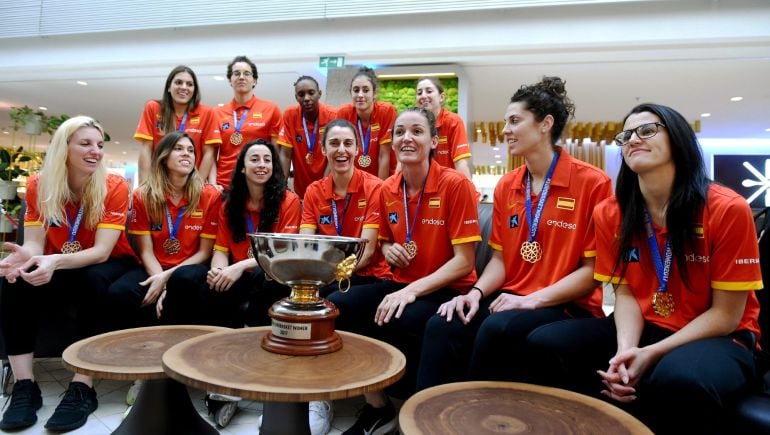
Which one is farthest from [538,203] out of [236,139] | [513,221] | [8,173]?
[8,173]

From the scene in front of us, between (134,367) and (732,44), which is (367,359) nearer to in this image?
(134,367)

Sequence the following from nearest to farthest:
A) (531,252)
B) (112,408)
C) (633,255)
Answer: (633,255) < (531,252) < (112,408)

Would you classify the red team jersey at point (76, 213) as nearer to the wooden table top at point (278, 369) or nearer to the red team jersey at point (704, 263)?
the wooden table top at point (278, 369)

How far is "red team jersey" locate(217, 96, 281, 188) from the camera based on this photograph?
12.6 ft

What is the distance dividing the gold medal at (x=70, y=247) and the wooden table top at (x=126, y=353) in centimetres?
103

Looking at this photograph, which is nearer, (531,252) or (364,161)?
(531,252)

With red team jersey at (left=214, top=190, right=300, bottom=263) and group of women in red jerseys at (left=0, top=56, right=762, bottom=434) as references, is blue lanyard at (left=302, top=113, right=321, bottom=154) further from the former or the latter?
red team jersey at (left=214, top=190, right=300, bottom=263)

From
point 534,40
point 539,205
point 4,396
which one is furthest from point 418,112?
point 534,40

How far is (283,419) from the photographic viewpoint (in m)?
1.57

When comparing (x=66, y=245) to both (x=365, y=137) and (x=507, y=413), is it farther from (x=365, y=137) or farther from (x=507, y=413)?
(x=507, y=413)

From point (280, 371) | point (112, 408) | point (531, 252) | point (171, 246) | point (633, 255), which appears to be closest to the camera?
point (280, 371)

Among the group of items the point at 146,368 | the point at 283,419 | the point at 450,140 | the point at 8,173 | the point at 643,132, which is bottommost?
the point at 283,419

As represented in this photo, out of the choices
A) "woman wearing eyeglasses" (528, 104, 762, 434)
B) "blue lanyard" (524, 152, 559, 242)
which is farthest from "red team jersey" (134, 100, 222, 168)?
"woman wearing eyeglasses" (528, 104, 762, 434)

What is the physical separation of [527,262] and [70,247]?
2383 mm
